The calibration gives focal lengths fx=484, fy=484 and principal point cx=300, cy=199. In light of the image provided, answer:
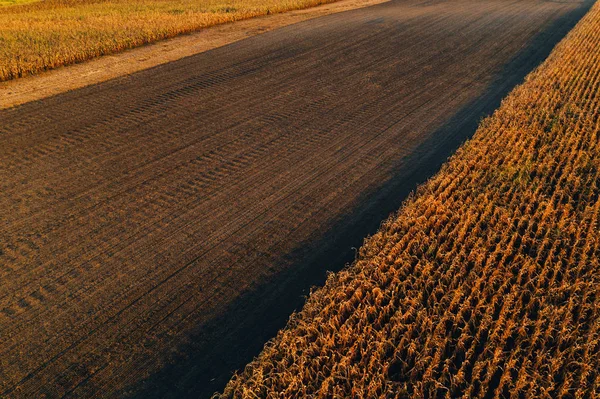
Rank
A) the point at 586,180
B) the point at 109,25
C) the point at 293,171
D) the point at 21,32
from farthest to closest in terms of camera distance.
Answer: the point at 109,25
the point at 21,32
the point at 293,171
the point at 586,180

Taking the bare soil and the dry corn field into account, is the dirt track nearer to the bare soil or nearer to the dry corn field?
the dry corn field

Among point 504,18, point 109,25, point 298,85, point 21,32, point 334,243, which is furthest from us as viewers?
point 504,18

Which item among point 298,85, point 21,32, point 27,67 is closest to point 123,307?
point 298,85

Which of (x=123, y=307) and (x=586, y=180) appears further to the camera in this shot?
(x=586, y=180)

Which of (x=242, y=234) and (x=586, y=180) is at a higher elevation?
(x=586, y=180)

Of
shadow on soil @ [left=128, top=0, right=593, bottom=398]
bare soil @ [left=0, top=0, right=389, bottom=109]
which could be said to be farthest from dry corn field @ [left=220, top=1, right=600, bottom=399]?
bare soil @ [left=0, top=0, right=389, bottom=109]

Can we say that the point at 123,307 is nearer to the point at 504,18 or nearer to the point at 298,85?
the point at 298,85
